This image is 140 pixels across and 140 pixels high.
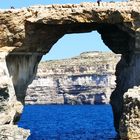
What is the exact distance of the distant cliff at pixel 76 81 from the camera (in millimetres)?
158875

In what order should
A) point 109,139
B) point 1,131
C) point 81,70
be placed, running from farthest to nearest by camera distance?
point 81,70 → point 109,139 → point 1,131

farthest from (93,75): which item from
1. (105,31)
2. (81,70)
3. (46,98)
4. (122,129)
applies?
(122,129)

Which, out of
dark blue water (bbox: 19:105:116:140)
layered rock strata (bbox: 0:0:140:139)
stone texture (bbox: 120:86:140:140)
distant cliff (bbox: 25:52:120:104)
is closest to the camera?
stone texture (bbox: 120:86:140:140)

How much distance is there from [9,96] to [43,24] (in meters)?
5.60

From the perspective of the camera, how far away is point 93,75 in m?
160

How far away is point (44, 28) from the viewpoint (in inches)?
1660

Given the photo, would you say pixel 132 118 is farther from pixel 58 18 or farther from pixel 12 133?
pixel 58 18

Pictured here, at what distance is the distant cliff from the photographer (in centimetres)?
15888

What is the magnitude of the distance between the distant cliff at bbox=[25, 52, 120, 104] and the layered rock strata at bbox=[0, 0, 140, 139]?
111 meters

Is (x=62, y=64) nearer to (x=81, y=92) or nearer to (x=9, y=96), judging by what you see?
(x=81, y=92)

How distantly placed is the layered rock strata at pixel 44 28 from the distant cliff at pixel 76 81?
11093 cm

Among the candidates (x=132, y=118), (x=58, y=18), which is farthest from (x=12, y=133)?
(x=58, y=18)

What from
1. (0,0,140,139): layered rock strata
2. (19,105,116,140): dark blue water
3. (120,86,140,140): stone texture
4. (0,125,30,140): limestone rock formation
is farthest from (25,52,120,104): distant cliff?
(0,125,30,140): limestone rock formation

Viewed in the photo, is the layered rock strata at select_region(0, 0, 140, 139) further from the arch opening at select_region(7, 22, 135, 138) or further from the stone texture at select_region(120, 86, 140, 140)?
the stone texture at select_region(120, 86, 140, 140)
